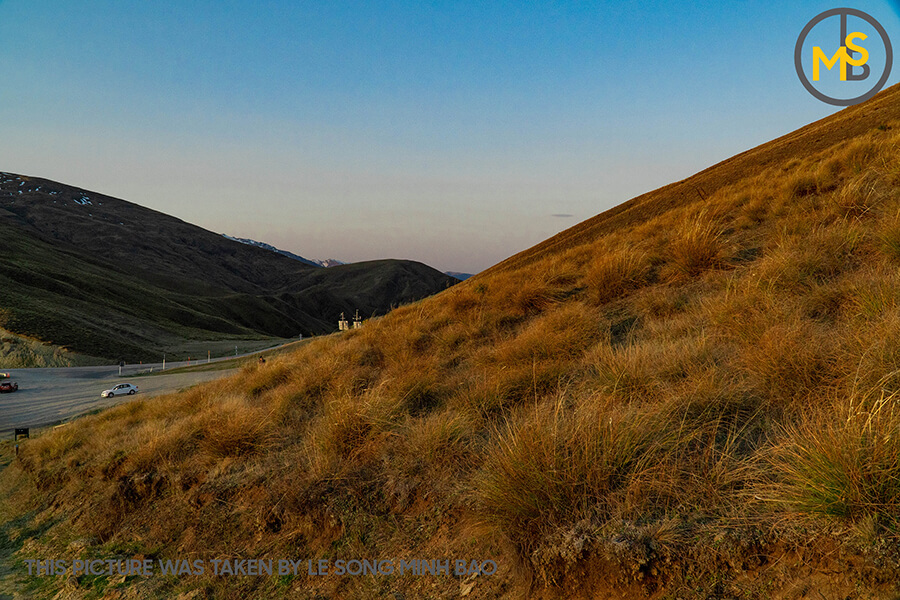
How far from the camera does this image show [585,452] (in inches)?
112

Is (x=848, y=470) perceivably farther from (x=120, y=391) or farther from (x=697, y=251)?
(x=120, y=391)

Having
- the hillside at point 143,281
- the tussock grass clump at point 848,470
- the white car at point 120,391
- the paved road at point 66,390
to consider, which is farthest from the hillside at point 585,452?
the white car at point 120,391

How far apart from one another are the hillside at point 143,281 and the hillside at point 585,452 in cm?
518

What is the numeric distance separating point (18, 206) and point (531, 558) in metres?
203

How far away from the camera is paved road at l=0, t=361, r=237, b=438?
21625 millimetres

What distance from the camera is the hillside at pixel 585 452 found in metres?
2.28

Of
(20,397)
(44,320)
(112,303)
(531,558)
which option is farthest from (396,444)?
(112,303)

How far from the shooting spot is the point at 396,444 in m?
4.21

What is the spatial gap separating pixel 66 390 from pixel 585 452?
37.0 metres

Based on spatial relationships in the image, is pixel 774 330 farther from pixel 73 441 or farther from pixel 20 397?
pixel 20 397

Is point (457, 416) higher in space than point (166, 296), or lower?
lower

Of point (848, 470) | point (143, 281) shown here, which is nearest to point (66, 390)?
point (848, 470)

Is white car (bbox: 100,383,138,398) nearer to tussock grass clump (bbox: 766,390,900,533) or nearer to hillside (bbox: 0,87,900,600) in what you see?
hillside (bbox: 0,87,900,600)

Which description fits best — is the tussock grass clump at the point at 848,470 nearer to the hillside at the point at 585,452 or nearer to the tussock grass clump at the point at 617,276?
the hillside at the point at 585,452
